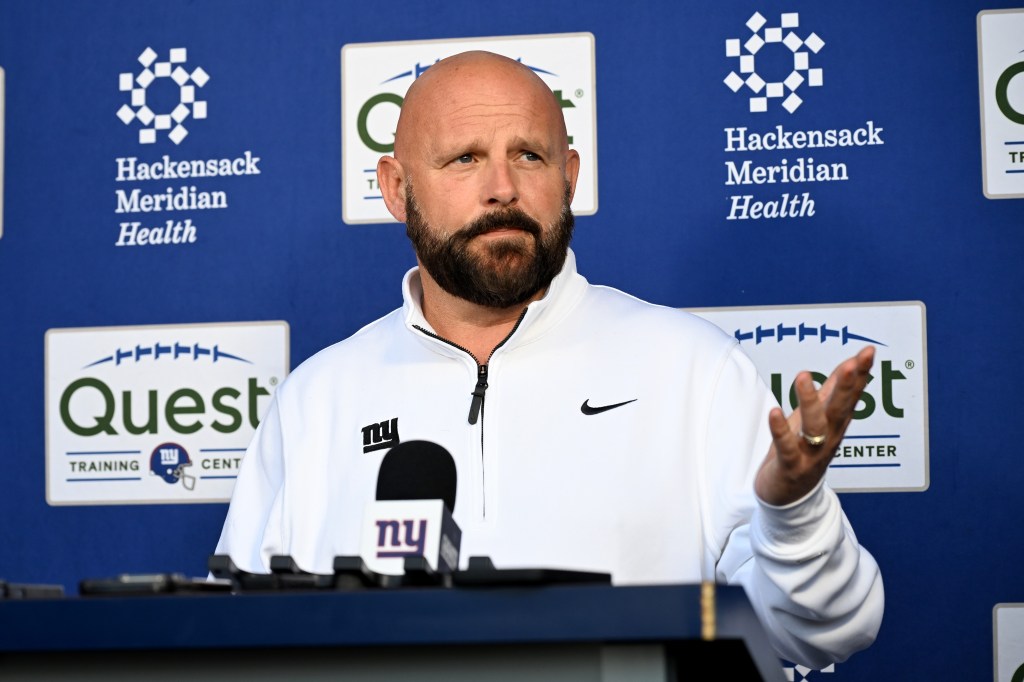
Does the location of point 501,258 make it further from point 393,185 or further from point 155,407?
point 155,407

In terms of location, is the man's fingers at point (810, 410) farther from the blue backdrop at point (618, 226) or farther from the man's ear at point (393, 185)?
the blue backdrop at point (618, 226)

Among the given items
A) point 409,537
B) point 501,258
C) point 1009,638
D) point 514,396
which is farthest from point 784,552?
point 1009,638

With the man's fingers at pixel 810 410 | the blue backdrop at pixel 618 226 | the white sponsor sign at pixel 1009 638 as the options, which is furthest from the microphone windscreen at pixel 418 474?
the white sponsor sign at pixel 1009 638

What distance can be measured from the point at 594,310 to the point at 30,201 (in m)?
1.33

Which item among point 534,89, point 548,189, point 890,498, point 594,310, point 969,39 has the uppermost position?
point 969,39

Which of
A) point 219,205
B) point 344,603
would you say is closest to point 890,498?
point 219,205

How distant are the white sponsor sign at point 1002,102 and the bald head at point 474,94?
850 millimetres

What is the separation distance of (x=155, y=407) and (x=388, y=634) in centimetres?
180

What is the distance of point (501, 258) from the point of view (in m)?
1.98

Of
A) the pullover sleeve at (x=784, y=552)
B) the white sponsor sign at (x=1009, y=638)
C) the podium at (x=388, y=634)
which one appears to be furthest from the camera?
the white sponsor sign at (x=1009, y=638)

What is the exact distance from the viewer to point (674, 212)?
97.1 inches

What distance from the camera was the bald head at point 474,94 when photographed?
201cm

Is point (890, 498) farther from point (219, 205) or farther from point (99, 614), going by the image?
point (99, 614)

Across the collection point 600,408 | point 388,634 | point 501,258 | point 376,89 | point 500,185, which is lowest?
point 388,634
